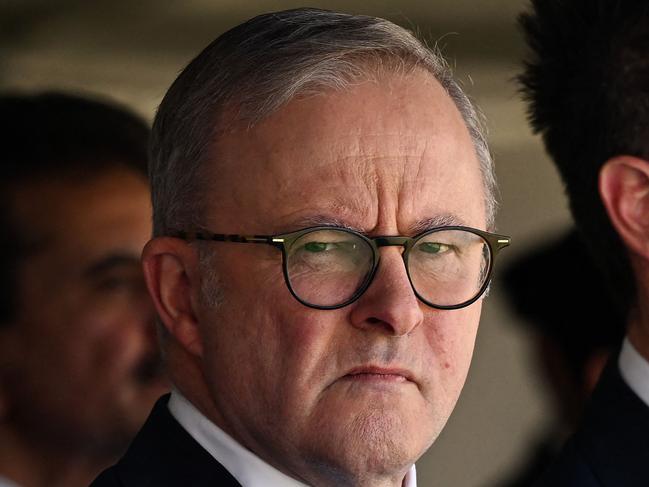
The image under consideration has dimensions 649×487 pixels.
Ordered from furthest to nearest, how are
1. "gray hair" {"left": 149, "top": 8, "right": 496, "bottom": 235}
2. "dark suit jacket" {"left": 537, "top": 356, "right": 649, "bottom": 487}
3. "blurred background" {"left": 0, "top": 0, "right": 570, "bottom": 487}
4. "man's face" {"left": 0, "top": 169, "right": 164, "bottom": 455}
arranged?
"blurred background" {"left": 0, "top": 0, "right": 570, "bottom": 487}, "man's face" {"left": 0, "top": 169, "right": 164, "bottom": 455}, "dark suit jacket" {"left": 537, "top": 356, "right": 649, "bottom": 487}, "gray hair" {"left": 149, "top": 8, "right": 496, "bottom": 235}

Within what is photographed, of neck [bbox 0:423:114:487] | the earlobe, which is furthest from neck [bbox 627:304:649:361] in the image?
neck [bbox 0:423:114:487]

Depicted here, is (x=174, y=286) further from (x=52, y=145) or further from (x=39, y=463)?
(x=52, y=145)

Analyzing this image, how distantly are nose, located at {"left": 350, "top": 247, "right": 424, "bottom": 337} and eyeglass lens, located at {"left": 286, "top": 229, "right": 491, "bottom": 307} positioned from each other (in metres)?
0.02

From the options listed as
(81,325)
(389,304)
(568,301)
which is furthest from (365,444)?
(568,301)

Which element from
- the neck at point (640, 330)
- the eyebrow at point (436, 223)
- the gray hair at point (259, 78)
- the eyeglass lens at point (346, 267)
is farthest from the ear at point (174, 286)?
the neck at point (640, 330)

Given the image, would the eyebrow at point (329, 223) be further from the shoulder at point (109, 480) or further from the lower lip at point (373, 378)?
the shoulder at point (109, 480)

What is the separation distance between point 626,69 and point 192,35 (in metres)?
1.58

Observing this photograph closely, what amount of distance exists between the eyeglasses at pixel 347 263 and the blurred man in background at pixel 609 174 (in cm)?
50

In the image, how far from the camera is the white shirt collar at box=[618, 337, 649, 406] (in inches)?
92.5

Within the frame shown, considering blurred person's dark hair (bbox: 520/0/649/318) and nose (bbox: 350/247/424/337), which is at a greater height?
blurred person's dark hair (bbox: 520/0/649/318)

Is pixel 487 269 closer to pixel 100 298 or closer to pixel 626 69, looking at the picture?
pixel 626 69

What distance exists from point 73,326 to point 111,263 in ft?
0.55

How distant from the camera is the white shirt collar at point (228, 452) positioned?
199 cm

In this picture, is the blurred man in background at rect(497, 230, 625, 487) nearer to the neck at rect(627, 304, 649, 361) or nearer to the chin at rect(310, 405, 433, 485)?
the neck at rect(627, 304, 649, 361)
